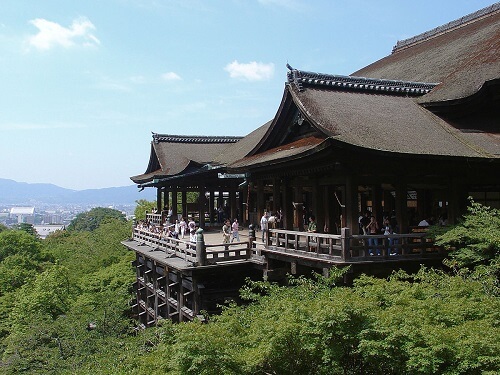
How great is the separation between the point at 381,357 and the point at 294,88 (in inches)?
429

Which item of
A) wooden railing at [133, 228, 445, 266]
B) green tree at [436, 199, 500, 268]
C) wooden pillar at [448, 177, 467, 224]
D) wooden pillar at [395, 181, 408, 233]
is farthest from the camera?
wooden pillar at [448, 177, 467, 224]

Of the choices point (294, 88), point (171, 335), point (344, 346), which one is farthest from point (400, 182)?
point (171, 335)

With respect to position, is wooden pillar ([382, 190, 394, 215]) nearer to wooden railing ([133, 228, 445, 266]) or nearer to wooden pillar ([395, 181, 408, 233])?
wooden railing ([133, 228, 445, 266])

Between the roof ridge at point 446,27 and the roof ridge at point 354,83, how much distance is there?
35.7ft

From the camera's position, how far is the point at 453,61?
21.2 meters

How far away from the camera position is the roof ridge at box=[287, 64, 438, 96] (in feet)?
55.4

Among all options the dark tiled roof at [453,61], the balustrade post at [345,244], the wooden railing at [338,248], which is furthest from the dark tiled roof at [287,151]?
the dark tiled roof at [453,61]

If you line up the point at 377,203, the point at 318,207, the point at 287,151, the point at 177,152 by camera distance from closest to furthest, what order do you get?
the point at 318,207, the point at 287,151, the point at 377,203, the point at 177,152

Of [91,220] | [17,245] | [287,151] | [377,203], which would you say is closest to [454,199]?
[377,203]

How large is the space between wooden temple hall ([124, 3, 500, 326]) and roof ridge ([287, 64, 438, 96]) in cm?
4

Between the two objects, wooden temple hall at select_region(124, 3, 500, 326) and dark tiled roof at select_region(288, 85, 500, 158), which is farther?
dark tiled roof at select_region(288, 85, 500, 158)

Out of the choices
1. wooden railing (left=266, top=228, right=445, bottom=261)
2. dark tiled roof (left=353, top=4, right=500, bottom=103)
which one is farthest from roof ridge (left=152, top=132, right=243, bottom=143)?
wooden railing (left=266, top=228, right=445, bottom=261)

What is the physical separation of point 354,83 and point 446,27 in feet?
50.6

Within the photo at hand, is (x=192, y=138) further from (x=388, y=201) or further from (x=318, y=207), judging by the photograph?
(x=318, y=207)
